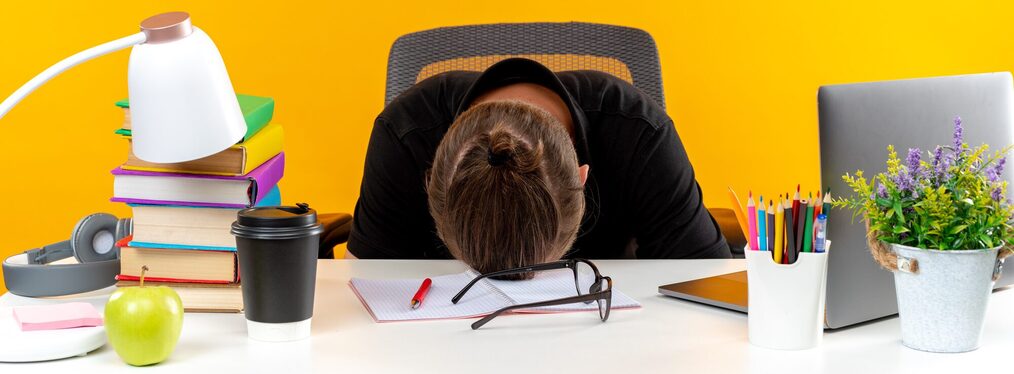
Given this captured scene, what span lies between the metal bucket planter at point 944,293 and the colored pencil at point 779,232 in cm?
11

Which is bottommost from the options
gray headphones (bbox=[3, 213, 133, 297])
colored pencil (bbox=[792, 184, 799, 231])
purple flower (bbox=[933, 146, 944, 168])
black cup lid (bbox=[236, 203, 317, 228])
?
gray headphones (bbox=[3, 213, 133, 297])

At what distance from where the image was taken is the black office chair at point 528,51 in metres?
2.03

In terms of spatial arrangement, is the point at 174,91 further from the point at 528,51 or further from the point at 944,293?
the point at 528,51

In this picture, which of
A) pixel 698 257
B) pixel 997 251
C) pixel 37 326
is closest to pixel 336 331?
pixel 37 326

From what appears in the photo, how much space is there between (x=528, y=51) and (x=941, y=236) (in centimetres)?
124

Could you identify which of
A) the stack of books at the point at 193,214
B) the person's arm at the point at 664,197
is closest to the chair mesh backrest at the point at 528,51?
the person's arm at the point at 664,197

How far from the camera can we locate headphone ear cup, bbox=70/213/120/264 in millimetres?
1196

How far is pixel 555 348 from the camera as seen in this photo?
946 mm

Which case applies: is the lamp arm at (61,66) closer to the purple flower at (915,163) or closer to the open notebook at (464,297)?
the open notebook at (464,297)

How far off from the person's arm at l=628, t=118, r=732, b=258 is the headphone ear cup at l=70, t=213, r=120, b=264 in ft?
2.92

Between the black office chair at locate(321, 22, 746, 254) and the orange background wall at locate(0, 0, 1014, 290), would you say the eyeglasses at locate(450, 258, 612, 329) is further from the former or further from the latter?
the orange background wall at locate(0, 0, 1014, 290)

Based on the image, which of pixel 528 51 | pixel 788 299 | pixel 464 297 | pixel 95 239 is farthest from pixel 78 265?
pixel 528 51

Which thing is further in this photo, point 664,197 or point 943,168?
point 664,197

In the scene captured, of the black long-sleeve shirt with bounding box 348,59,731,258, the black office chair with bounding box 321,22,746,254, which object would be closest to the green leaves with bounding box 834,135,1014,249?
the black long-sleeve shirt with bounding box 348,59,731,258
